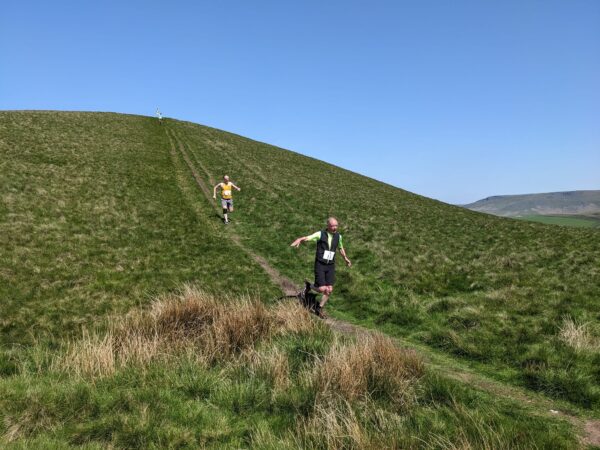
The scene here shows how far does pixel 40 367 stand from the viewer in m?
8.23

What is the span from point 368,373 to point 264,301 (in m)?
6.43

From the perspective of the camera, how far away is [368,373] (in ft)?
26.3

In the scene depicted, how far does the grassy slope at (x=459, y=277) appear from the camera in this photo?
929 cm

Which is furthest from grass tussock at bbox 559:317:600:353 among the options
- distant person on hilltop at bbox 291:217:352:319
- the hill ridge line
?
the hill ridge line

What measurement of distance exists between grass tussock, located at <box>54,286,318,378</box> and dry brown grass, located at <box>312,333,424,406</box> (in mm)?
947

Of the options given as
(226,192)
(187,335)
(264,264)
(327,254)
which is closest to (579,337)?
(327,254)

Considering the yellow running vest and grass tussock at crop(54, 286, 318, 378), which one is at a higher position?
the yellow running vest

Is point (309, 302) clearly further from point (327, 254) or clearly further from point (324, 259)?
point (327, 254)

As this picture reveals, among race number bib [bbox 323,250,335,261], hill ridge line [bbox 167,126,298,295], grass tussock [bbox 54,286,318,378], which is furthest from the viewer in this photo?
hill ridge line [bbox 167,126,298,295]

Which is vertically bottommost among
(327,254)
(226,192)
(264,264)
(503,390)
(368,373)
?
(503,390)

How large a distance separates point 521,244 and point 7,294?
22.4 meters

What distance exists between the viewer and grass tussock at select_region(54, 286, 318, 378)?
8283 mm

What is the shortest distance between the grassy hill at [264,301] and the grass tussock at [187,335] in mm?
139

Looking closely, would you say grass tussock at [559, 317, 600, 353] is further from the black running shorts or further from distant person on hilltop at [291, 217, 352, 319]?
the black running shorts
